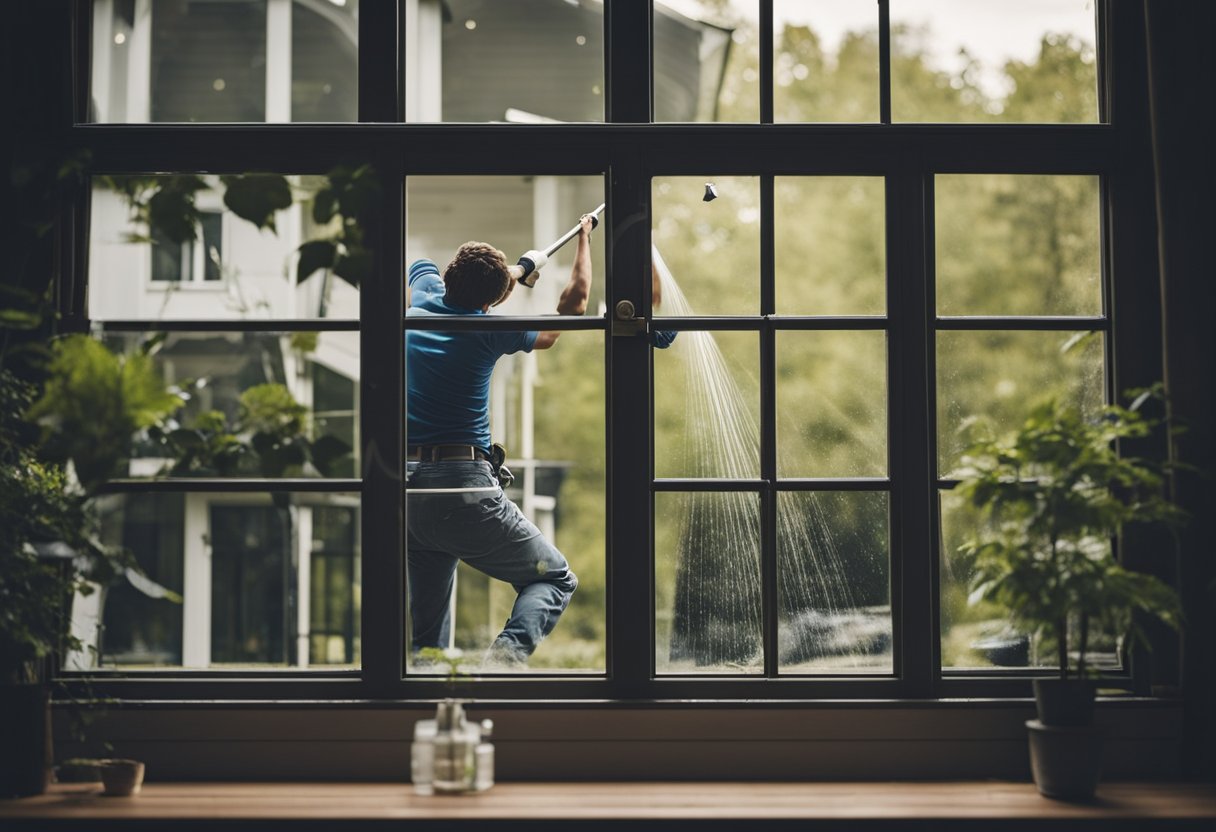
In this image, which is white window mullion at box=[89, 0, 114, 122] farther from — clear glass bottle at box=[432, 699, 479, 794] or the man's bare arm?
clear glass bottle at box=[432, 699, 479, 794]

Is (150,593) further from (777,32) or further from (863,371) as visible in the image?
(777,32)

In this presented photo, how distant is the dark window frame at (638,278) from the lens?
138 inches

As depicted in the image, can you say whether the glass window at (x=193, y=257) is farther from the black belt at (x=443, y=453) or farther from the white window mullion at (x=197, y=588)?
the black belt at (x=443, y=453)

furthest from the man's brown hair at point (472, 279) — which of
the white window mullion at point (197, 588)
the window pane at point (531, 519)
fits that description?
the white window mullion at point (197, 588)

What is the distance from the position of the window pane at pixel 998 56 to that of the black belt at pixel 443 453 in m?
1.65

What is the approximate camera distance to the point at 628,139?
11.7ft

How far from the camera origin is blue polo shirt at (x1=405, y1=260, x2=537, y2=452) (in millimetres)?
3717

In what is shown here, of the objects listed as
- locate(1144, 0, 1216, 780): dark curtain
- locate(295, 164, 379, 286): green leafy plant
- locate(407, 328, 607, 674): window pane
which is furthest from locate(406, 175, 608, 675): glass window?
locate(1144, 0, 1216, 780): dark curtain

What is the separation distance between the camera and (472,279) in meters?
3.71

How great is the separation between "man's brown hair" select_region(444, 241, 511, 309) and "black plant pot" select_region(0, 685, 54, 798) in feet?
5.22

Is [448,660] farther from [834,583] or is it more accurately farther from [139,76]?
[139,76]

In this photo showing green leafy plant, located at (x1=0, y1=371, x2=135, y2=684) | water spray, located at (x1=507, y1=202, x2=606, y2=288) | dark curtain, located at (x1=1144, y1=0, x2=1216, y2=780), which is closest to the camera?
green leafy plant, located at (x1=0, y1=371, x2=135, y2=684)

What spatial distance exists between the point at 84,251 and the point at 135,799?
1595 millimetres

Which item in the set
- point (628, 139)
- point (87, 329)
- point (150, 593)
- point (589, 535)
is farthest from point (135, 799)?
point (589, 535)
